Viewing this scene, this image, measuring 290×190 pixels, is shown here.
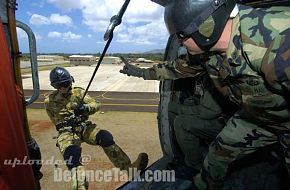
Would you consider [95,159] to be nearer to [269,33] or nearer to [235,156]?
[235,156]

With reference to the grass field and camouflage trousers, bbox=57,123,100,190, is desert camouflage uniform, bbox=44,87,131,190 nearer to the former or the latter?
camouflage trousers, bbox=57,123,100,190

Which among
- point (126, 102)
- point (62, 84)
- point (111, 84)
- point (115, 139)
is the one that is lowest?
point (111, 84)

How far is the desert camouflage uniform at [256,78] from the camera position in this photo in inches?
67.6

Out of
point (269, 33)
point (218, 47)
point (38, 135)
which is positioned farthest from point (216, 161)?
point (38, 135)

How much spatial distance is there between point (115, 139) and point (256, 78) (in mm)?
5385

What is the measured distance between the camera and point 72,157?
4.29m

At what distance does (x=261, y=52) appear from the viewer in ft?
5.75

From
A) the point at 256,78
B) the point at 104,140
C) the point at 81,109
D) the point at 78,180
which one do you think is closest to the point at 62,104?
the point at 81,109

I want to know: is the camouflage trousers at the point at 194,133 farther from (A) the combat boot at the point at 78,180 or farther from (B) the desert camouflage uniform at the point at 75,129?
(B) the desert camouflage uniform at the point at 75,129

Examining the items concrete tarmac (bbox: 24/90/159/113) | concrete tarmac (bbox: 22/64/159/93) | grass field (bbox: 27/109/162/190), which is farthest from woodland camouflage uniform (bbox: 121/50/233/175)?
concrete tarmac (bbox: 22/64/159/93)

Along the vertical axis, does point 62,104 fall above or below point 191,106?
below

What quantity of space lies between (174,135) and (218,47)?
49.4 inches

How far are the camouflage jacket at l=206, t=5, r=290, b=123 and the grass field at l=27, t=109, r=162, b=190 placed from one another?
3031mm

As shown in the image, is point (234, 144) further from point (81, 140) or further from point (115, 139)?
point (115, 139)
